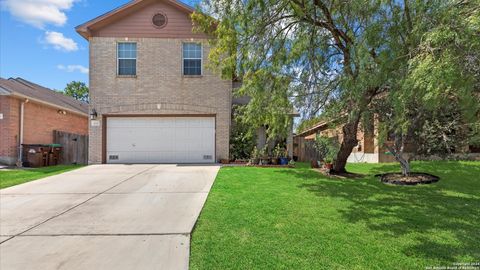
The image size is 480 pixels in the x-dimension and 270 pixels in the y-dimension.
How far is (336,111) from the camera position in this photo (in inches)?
344

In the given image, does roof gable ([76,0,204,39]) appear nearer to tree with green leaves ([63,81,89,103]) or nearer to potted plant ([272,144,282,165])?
potted plant ([272,144,282,165])

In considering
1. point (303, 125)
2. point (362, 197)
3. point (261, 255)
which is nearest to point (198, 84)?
point (303, 125)

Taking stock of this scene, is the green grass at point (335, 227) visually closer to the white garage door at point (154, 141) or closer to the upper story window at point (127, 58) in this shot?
the white garage door at point (154, 141)

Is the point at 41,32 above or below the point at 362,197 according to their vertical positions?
above

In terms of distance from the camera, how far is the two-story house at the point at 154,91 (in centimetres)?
1388

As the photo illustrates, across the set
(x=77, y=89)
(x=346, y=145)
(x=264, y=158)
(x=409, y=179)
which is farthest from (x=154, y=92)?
Result: (x=77, y=89)

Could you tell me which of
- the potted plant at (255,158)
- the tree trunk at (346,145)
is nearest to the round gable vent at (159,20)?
the potted plant at (255,158)

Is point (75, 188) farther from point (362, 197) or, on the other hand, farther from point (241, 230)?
point (362, 197)

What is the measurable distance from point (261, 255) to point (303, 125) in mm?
6675

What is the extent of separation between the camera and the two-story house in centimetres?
1388

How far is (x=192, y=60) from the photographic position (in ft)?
46.3

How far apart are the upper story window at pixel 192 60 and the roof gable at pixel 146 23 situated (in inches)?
18.6

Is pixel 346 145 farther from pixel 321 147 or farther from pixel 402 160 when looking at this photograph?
pixel 321 147

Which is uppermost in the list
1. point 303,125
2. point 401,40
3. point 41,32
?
point 41,32
